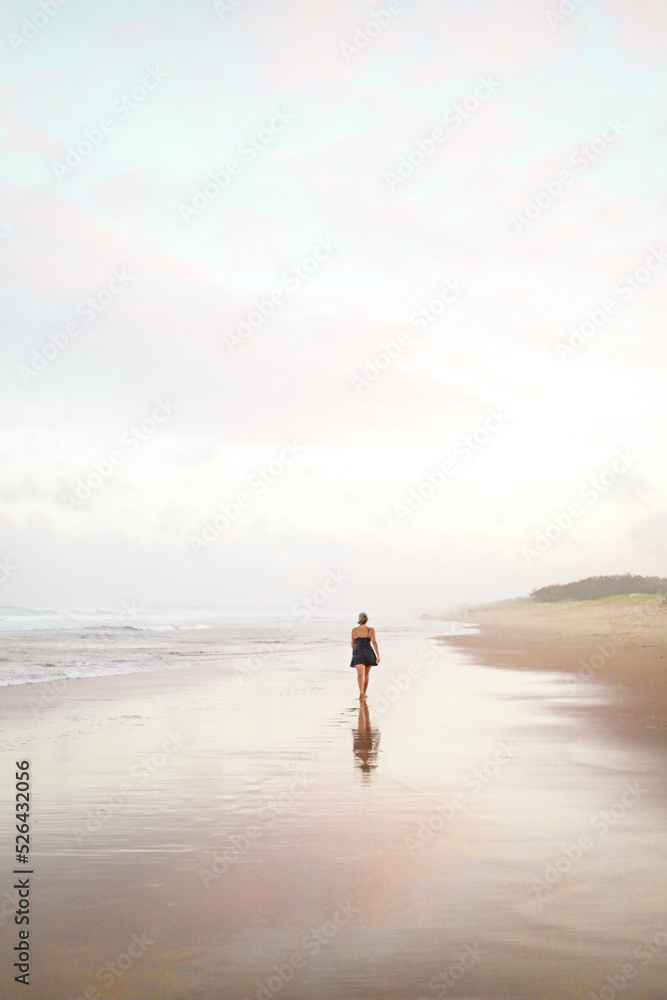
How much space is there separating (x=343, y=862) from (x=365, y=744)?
224 inches

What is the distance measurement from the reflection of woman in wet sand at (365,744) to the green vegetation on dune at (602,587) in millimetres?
94927

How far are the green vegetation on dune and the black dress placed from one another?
295ft

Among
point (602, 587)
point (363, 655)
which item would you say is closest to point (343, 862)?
point (363, 655)

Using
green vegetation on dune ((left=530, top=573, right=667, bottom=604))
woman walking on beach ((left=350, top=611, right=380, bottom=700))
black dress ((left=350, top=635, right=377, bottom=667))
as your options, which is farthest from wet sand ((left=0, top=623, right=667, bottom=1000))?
green vegetation on dune ((left=530, top=573, right=667, bottom=604))

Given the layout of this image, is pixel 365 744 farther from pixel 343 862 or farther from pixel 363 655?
pixel 363 655

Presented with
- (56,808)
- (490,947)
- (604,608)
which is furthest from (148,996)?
(604,608)

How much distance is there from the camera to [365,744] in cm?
1205

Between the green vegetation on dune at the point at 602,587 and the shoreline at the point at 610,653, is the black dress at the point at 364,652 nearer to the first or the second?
the shoreline at the point at 610,653

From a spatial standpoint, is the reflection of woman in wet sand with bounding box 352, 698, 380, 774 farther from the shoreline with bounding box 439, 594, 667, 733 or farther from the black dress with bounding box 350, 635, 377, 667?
the shoreline with bounding box 439, 594, 667, 733

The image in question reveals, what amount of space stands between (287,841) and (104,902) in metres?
1.85

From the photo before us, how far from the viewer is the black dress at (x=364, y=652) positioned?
18.9 m

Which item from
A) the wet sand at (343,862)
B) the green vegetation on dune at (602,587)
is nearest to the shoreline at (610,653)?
the wet sand at (343,862)

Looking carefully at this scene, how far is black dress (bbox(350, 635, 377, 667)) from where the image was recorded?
1886 centimetres

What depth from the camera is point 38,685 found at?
70.7 ft
